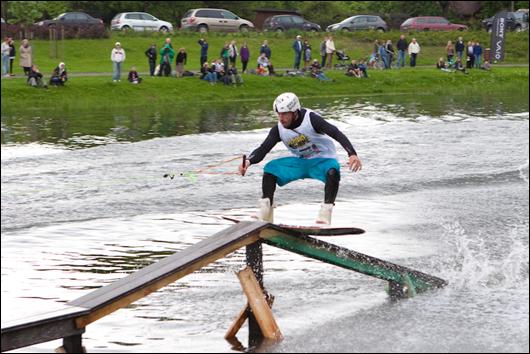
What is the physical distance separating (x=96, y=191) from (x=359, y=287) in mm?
10072

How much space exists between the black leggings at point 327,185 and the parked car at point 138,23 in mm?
52768

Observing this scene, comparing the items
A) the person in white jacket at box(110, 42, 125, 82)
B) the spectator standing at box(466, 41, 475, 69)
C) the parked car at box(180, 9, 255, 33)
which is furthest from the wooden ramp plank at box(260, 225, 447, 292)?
the parked car at box(180, 9, 255, 33)

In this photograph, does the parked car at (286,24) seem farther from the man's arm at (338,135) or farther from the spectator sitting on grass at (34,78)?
the man's arm at (338,135)

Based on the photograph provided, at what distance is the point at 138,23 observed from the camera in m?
67.4

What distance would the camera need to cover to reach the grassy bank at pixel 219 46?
55.6 m

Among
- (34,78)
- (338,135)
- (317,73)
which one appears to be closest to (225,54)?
(317,73)

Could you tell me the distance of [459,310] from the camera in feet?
48.1

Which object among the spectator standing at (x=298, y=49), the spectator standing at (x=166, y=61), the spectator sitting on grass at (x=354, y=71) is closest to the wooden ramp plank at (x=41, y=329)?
the spectator standing at (x=166, y=61)

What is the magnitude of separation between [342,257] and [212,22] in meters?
56.6

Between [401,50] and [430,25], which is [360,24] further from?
[401,50]

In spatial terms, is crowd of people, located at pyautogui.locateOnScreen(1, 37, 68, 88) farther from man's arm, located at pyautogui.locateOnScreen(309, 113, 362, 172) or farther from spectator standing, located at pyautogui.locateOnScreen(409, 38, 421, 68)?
man's arm, located at pyautogui.locateOnScreen(309, 113, 362, 172)

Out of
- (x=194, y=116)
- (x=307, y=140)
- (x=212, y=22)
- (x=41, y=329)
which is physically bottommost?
(x=194, y=116)

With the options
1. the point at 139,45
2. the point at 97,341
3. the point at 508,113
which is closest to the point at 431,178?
the point at 97,341

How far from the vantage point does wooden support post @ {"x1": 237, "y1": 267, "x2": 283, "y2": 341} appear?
13172mm
